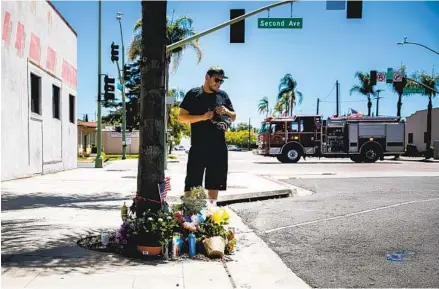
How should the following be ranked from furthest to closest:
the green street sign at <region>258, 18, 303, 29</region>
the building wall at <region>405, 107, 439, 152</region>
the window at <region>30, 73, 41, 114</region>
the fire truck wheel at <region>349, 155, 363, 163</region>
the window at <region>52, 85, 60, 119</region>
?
the building wall at <region>405, 107, 439, 152</region>
the fire truck wheel at <region>349, 155, 363, 163</region>
the window at <region>52, 85, 60, 119</region>
the window at <region>30, 73, 41, 114</region>
the green street sign at <region>258, 18, 303, 29</region>

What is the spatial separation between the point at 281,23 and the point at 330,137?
544 inches

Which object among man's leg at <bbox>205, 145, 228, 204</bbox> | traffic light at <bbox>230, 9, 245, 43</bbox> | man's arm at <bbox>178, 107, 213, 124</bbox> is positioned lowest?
man's leg at <bbox>205, 145, 228, 204</bbox>

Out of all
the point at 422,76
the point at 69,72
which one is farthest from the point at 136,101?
the point at 69,72

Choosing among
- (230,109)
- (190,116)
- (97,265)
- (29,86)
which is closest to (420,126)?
(29,86)

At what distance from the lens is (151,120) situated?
4.88 meters

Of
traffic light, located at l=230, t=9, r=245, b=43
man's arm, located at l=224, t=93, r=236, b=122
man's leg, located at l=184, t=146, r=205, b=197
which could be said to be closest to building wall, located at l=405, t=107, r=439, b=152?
traffic light, located at l=230, t=9, r=245, b=43

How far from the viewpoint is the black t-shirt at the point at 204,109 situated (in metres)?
5.09

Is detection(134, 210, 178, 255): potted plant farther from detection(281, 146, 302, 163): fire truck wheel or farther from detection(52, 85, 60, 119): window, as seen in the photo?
detection(281, 146, 302, 163): fire truck wheel

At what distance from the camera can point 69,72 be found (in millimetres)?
20516

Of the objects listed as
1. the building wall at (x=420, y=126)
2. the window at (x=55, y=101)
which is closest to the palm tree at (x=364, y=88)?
the building wall at (x=420, y=126)

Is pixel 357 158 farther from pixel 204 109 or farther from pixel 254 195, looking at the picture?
pixel 204 109

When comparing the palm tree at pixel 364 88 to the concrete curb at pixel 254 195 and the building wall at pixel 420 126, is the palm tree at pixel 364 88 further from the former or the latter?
the concrete curb at pixel 254 195

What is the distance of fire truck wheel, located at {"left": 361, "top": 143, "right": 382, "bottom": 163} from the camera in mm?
27797

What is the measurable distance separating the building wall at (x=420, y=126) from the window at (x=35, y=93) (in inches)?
1515
